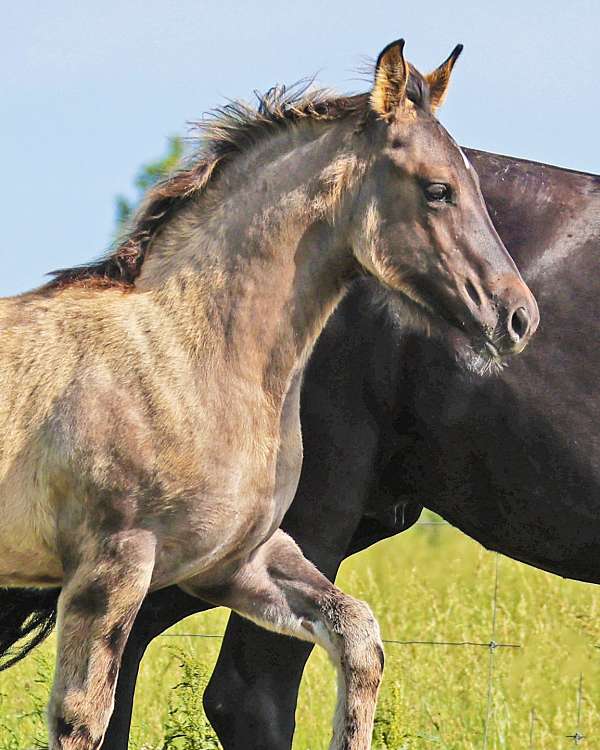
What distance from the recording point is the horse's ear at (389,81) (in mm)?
4250

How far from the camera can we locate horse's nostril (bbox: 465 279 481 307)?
13.8 feet

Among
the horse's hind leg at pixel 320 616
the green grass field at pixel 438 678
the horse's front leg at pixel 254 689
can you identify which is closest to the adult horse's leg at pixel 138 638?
the horse's front leg at pixel 254 689

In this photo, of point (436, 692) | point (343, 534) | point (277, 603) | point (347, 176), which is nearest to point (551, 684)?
point (436, 692)

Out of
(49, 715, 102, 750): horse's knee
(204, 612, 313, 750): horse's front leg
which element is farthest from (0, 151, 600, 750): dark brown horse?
(49, 715, 102, 750): horse's knee

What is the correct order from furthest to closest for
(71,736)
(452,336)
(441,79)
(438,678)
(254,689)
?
1. (438,678)
2. (254,689)
3. (452,336)
4. (441,79)
5. (71,736)

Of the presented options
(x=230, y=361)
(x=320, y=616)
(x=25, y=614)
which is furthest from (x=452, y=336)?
(x=25, y=614)

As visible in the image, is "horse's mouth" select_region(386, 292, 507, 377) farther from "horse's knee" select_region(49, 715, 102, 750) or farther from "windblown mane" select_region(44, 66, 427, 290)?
"horse's knee" select_region(49, 715, 102, 750)

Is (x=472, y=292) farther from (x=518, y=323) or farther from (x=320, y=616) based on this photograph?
(x=320, y=616)

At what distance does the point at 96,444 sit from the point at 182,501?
296mm

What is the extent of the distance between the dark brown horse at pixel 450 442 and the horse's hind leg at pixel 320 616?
2.12 feet

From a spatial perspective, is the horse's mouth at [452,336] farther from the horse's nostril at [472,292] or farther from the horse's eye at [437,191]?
the horse's eye at [437,191]

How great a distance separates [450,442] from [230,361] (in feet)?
3.29

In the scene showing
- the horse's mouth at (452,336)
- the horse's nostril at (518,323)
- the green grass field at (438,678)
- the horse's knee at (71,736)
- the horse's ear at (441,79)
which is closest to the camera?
the horse's knee at (71,736)

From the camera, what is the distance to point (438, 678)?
723 cm
